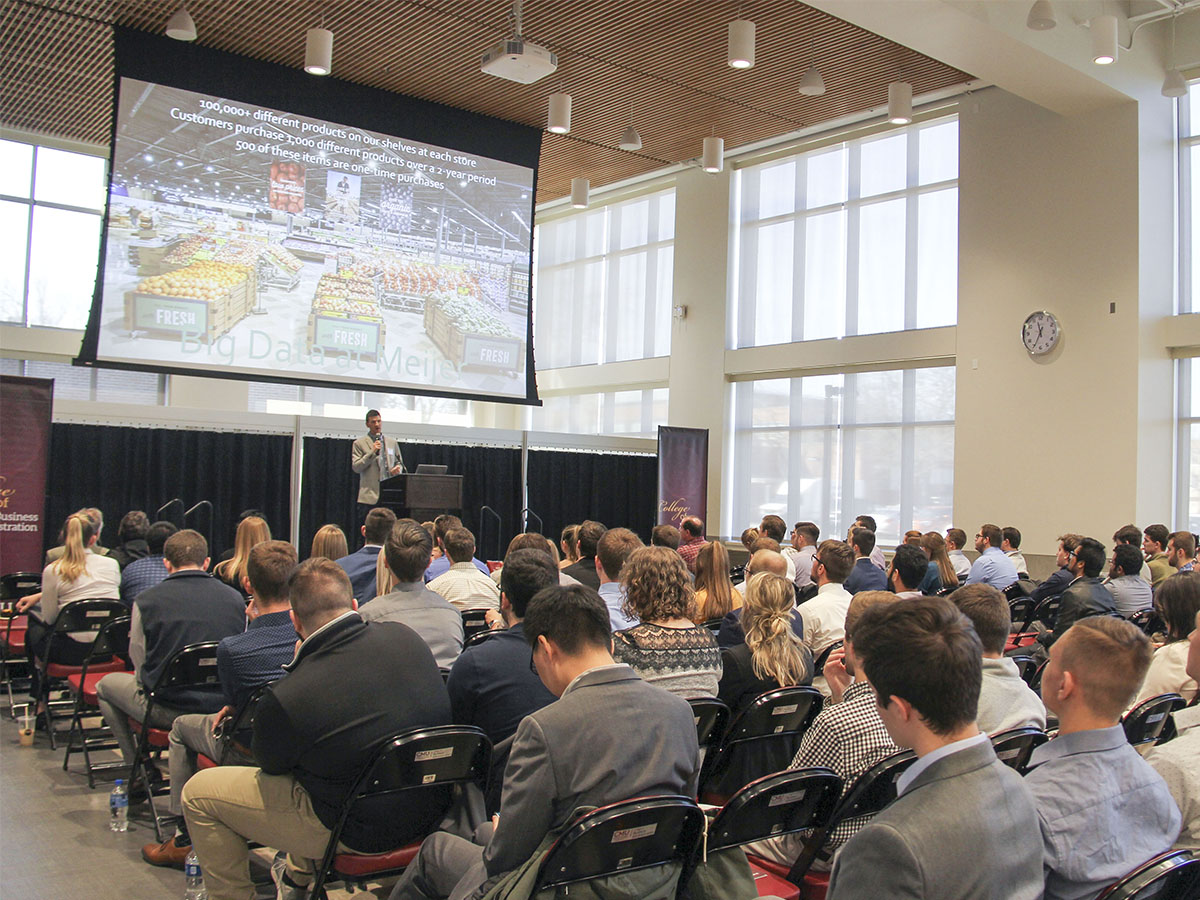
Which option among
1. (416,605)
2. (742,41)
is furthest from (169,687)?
(742,41)

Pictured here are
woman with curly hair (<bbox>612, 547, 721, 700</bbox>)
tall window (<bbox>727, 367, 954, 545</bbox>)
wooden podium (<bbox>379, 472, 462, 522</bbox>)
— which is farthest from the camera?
tall window (<bbox>727, 367, 954, 545</bbox>)

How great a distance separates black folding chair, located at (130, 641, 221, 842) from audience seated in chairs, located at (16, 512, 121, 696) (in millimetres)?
1463

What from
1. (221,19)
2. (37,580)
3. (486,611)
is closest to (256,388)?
(221,19)

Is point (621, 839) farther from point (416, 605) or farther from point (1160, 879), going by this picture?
point (416, 605)

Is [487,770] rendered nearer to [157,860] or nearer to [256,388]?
[157,860]

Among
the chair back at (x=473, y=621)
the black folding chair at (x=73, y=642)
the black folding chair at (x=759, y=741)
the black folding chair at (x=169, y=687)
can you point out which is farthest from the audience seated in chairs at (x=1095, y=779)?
the black folding chair at (x=73, y=642)

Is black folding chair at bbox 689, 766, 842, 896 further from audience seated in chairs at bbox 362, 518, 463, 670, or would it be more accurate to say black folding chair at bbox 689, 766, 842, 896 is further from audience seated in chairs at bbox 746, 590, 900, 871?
audience seated in chairs at bbox 362, 518, 463, 670

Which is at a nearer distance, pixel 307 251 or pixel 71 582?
pixel 71 582

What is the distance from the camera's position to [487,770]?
112 inches

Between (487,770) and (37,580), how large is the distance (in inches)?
205

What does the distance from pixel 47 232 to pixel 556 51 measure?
802 centimetres

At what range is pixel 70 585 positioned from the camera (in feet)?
18.0

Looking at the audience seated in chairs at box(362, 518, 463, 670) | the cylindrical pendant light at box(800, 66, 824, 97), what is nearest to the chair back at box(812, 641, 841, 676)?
the audience seated in chairs at box(362, 518, 463, 670)

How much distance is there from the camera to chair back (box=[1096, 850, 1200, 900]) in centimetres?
172
